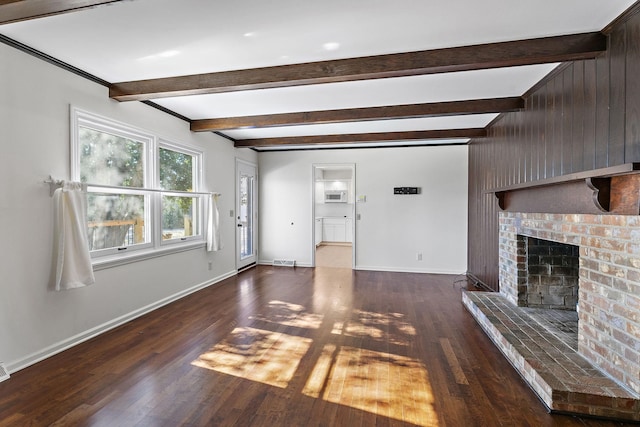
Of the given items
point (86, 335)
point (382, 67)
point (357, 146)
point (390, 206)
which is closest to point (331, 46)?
point (382, 67)

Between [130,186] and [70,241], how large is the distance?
1012 millimetres

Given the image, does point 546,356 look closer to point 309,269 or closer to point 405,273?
point 405,273

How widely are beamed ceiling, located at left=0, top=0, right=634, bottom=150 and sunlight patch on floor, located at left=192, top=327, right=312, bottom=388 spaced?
2.32 m

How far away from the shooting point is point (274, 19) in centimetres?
206

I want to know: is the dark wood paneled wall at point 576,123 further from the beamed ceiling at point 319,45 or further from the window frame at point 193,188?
the window frame at point 193,188

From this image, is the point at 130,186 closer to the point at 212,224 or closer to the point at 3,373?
the point at 212,224

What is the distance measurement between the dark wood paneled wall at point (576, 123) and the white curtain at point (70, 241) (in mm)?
4039

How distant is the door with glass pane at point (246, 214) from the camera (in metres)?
6.00

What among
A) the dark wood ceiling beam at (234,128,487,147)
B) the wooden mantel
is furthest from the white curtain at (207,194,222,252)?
the wooden mantel

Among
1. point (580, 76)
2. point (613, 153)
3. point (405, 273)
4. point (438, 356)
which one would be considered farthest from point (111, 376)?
point (405, 273)

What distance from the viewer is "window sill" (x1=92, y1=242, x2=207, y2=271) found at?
124 inches

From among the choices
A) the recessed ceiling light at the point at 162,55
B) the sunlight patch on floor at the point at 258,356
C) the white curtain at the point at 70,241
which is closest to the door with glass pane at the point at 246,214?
the sunlight patch on floor at the point at 258,356

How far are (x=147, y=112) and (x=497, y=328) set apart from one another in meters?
4.31

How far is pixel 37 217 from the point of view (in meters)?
2.58
